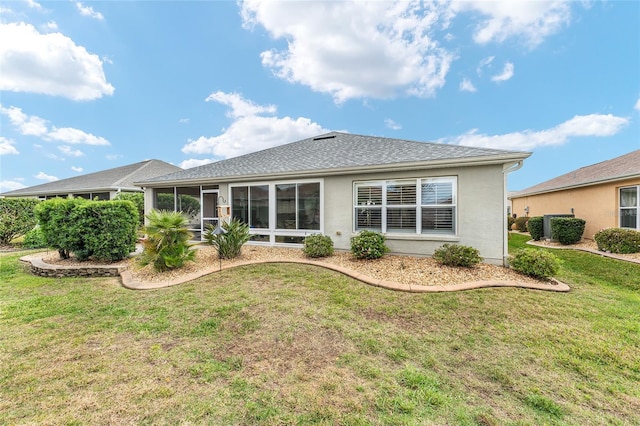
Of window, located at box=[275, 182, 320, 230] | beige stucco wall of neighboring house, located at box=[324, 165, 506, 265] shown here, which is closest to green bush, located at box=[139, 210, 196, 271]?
window, located at box=[275, 182, 320, 230]

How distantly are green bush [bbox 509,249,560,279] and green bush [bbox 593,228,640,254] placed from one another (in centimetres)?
577

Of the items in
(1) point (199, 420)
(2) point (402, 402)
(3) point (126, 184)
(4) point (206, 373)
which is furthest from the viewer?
(3) point (126, 184)

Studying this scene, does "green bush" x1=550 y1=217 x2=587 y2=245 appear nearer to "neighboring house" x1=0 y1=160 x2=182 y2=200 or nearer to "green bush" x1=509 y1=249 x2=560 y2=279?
"green bush" x1=509 y1=249 x2=560 y2=279

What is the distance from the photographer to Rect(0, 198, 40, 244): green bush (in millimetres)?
11438

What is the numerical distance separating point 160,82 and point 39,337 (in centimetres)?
1378

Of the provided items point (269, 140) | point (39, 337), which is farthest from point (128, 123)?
point (39, 337)

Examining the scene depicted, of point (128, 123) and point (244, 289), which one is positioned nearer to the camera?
point (244, 289)

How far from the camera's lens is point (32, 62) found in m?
9.81

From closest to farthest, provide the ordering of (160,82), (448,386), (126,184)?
(448,386)
(160,82)
(126,184)

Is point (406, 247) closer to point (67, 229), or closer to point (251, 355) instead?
point (251, 355)

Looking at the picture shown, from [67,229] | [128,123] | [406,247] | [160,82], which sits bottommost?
[406,247]

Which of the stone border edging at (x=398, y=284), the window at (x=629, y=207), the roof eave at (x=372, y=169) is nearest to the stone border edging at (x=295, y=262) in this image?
the stone border edging at (x=398, y=284)

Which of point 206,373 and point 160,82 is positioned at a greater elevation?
point 160,82

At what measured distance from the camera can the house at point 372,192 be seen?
7.01 meters
